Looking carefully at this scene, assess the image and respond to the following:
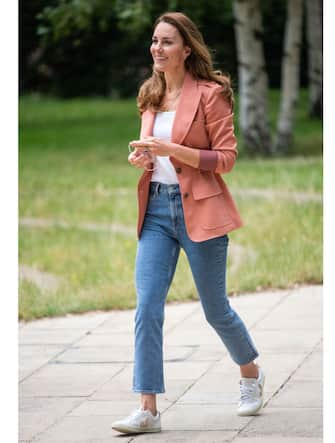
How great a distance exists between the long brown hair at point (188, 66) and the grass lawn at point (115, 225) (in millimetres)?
3437

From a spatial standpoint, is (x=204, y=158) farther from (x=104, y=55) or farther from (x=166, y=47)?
(x=104, y=55)

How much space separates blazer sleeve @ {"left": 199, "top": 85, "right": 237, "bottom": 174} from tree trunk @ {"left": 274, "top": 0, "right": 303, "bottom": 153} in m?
16.9

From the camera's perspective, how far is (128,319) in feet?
26.7

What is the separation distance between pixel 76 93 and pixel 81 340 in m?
37.6

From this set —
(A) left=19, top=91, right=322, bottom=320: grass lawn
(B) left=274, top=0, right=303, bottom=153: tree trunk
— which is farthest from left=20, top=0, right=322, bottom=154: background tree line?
(A) left=19, top=91, right=322, bottom=320: grass lawn

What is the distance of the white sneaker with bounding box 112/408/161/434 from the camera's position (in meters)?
5.10

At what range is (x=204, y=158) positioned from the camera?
16.6 ft

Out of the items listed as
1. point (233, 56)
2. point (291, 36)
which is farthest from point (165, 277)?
point (233, 56)

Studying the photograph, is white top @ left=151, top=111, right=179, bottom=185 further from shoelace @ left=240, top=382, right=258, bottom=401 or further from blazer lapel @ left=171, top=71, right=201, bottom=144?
shoelace @ left=240, top=382, right=258, bottom=401

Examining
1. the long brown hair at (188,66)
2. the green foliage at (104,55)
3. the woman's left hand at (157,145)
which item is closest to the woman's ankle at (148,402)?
the woman's left hand at (157,145)

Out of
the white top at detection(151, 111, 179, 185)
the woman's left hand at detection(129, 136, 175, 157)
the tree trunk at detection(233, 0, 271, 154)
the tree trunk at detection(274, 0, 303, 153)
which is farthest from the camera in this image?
the tree trunk at detection(274, 0, 303, 153)

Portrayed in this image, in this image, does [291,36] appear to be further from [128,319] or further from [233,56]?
[233,56]

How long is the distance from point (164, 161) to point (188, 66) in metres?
0.48

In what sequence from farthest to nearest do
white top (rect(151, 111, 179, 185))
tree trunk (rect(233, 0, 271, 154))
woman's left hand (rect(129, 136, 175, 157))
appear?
tree trunk (rect(233, 0, 271, 154)), white top (rect(151, 111, 179, 185)), woman's left hand (rect(129, 136, 175, 157))
